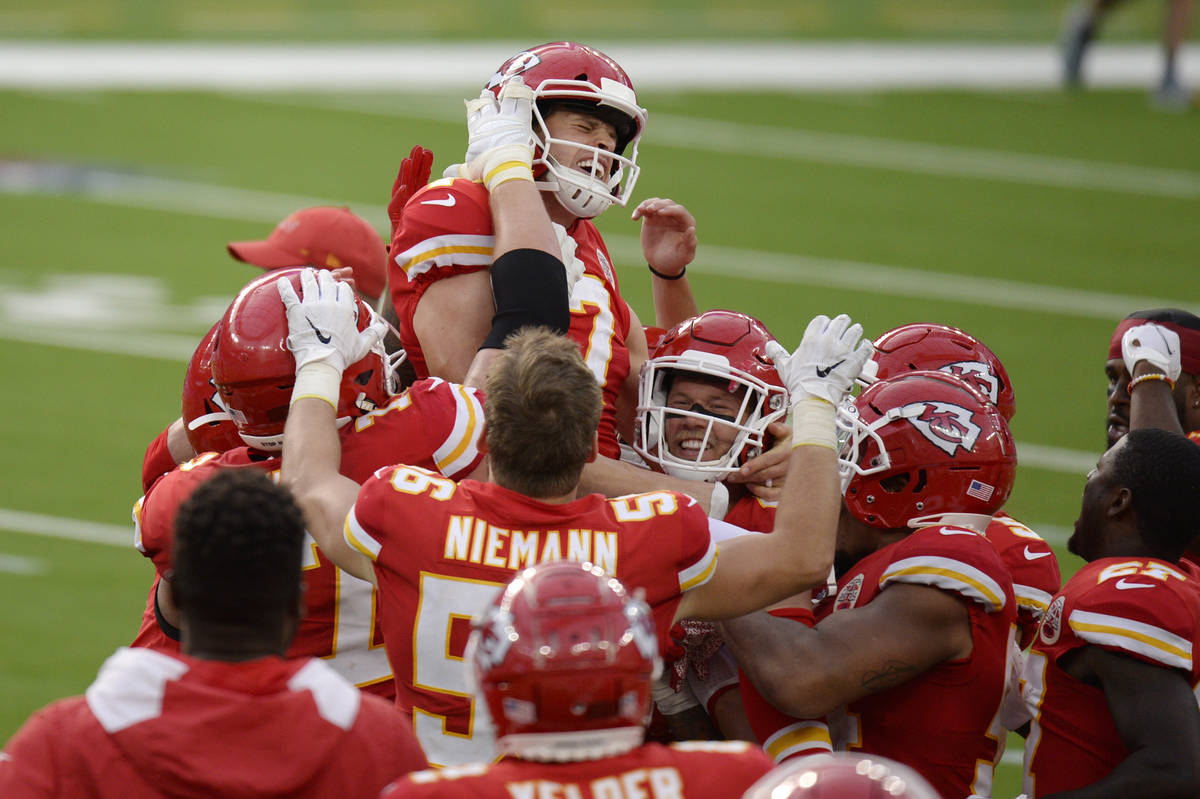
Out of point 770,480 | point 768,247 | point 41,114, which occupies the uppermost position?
point 41,114

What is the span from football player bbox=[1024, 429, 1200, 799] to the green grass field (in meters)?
3.42

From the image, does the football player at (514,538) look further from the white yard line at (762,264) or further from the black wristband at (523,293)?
the white yard line at (762,264)

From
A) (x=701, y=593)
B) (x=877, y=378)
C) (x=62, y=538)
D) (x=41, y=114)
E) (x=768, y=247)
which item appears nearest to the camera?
(x=701, y=593)

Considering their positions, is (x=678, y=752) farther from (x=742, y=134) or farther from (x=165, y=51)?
(x=165, y=51)

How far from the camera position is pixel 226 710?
234cm

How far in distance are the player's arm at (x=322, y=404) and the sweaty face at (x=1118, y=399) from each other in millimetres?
2450

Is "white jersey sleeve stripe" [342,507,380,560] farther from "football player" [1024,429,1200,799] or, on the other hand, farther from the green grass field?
the green grass field

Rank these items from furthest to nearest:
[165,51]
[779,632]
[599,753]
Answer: [165,51] → [779,632] → [599,753]

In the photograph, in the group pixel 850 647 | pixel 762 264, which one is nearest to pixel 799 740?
pixel 850 647

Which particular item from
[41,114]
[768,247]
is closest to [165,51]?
[41,114]

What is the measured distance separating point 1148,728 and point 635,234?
8710mm

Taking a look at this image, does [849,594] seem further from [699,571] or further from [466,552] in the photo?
[466,552]

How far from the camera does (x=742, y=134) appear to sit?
14.0 meters

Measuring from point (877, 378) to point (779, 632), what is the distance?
1299mm
